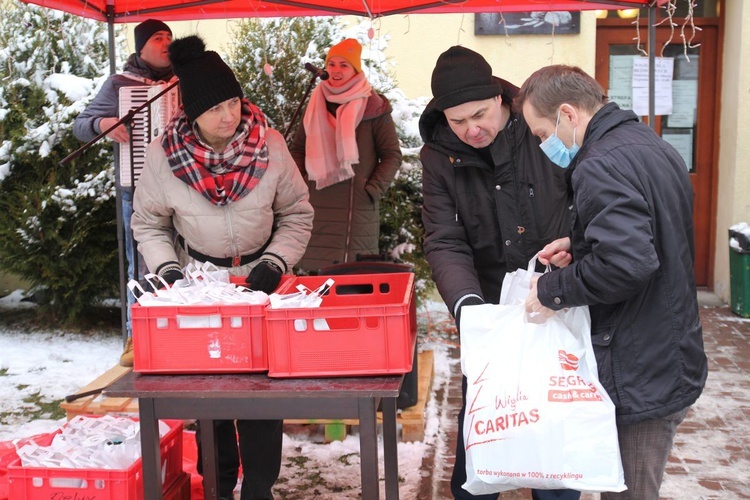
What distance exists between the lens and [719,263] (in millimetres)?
7496

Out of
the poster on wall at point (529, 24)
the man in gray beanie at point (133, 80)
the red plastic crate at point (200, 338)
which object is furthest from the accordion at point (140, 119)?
the poster on wall at point (529, 24)

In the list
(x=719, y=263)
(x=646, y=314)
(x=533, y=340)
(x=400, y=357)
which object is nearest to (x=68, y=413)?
(x=400, y=357)

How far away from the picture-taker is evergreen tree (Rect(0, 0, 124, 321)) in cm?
574

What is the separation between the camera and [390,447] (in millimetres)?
2596

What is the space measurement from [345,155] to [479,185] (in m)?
2.34

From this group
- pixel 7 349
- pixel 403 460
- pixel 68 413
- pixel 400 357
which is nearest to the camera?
pixel 400 357

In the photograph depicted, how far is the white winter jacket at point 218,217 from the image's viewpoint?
3.04 meters

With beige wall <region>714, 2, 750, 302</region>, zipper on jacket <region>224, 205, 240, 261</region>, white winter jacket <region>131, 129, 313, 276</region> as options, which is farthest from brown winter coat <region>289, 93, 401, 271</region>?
beige wall <region>714, 2, 750, 302</region>

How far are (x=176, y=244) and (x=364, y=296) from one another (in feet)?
2.74

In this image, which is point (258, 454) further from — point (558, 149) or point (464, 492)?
point (558, 149)

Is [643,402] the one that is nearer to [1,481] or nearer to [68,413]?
[1,481]

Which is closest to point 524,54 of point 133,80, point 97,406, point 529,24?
point 529,24

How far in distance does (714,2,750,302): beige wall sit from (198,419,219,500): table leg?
18.1 feet

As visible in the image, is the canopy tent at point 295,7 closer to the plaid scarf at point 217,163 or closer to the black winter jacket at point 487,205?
the plaid scarf at point 217,163
